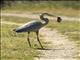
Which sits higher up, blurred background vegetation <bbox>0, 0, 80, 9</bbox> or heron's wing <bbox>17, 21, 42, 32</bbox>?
heron's wing <bbox>17, 21, 42, 32</bbox>

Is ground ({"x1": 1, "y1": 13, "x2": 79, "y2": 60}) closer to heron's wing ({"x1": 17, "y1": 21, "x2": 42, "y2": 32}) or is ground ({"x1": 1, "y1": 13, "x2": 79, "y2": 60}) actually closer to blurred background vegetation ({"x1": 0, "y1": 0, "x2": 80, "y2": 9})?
heron's wing ({"x1": 17, "y1": 21, "x2": 42, "y2": 32})

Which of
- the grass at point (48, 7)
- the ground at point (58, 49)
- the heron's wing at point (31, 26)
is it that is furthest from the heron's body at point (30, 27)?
the grass at point (48, 7)

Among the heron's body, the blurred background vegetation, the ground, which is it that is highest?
the heron's body

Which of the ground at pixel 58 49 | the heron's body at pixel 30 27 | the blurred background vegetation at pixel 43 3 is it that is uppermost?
the heron's body at pixel 30 27

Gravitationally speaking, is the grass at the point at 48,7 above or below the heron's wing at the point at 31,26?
below

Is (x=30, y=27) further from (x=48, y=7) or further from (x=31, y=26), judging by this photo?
(x=48, y=7)

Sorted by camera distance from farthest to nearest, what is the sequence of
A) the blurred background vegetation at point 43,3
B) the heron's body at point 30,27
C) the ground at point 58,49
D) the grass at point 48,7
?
1. the blurred background vegetation at point 43,3
2. the grass at point 48,7
3. the heron's body at point 30,27
4. the ground at point 58,49

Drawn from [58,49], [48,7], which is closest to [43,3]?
[48,7]

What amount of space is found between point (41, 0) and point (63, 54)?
90.1 ft

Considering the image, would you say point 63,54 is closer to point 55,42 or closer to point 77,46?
point 77,46

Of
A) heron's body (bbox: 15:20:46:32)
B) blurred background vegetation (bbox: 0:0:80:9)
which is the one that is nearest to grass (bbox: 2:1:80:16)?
blurred background vegetation (bbox: 0:0:80:9)

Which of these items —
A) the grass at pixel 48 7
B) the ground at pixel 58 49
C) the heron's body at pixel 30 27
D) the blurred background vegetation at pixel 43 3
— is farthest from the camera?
the blurred background vegetation at pixel 43 3

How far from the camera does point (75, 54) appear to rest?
1364 cm

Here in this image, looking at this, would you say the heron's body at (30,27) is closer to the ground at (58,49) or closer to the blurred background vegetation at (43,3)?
the ground at (58,49)
